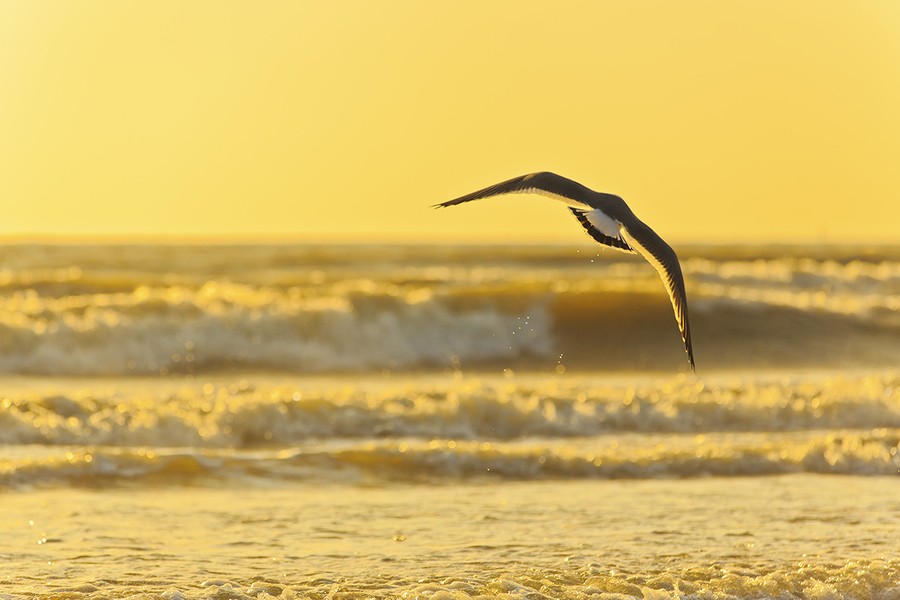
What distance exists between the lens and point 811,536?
26.4 ft

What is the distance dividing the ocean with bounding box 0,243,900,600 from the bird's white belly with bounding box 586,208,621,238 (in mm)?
1656

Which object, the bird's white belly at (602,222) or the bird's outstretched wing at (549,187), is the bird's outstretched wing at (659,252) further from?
the bird's outstretched wing at (549,187)

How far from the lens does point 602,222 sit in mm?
7199

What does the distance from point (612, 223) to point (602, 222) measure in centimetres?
7

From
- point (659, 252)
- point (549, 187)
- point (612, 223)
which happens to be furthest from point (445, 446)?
point (549, 187)

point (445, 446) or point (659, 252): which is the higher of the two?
point (659, 252)

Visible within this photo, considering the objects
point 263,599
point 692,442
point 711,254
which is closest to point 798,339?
point 692,442

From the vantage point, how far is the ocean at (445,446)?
727cm

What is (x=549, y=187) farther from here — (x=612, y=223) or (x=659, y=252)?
(x=659, y=252)

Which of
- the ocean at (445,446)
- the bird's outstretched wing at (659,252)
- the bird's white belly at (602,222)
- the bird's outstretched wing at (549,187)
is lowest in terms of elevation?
the ocean at (445,446)

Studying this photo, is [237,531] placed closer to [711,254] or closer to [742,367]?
[742,367]

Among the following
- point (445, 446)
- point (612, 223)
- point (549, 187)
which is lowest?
point (445, 446)

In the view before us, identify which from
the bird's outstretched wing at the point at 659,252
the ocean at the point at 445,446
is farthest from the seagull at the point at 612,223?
the ocean at the point at 445,446

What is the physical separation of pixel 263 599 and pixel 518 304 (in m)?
15.7
